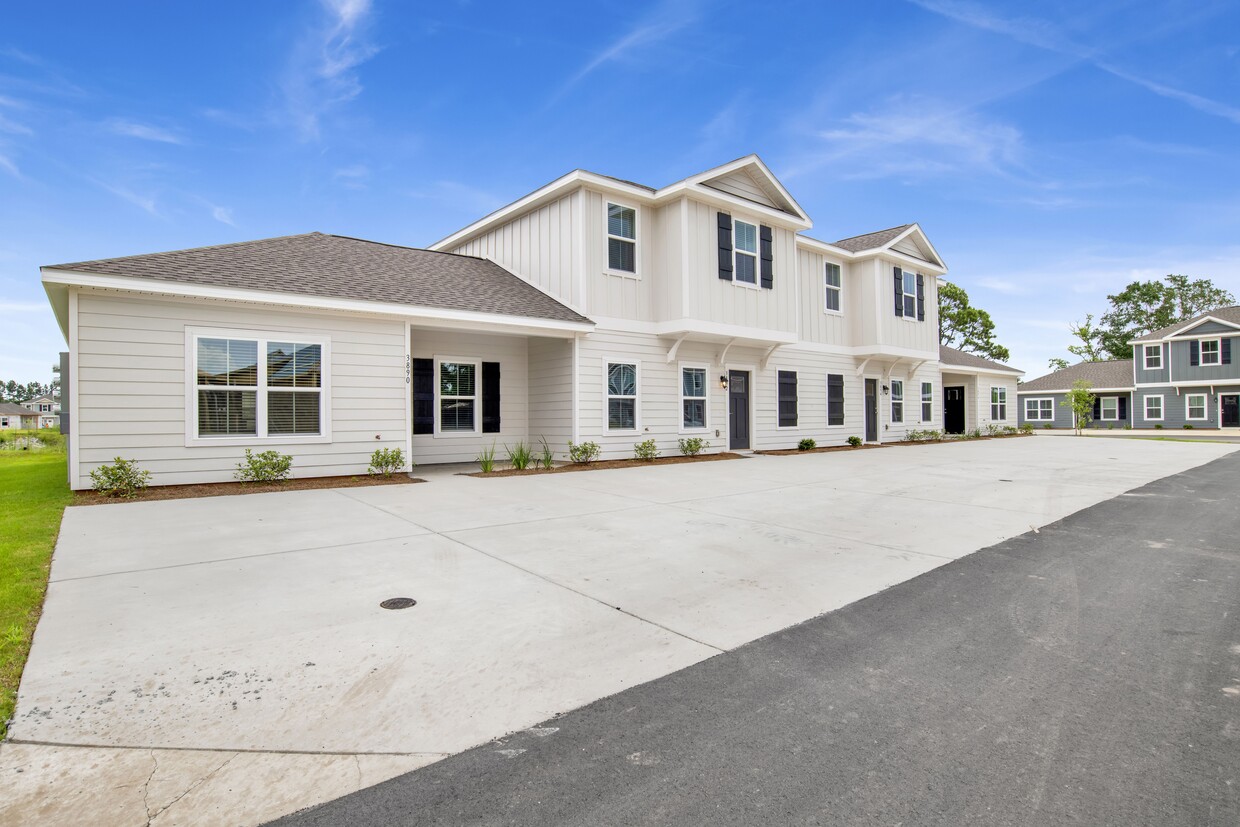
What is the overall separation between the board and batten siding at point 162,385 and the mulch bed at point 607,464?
8.91ft

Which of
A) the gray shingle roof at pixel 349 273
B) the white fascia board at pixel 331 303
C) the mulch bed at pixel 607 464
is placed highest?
the gray shingle roof at pixel 349 273

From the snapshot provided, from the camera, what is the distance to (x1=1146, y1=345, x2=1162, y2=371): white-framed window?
34.8m

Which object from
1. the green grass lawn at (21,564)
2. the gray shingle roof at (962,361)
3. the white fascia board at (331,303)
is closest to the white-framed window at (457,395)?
the white fascia board at (331,303)

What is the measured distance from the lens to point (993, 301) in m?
40.7

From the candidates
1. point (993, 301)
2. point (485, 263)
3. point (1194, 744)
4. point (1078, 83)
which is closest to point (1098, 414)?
point (993, 301)

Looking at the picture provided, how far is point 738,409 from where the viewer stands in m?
15.8

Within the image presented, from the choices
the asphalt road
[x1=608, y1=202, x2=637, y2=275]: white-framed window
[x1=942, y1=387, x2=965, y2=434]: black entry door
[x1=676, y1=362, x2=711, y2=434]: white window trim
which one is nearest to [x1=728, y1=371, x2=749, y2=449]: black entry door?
[x1=676, y1=362, x2=711, y2=434]: white window trim

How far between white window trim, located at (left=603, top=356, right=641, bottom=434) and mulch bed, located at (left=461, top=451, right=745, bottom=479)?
73 cm

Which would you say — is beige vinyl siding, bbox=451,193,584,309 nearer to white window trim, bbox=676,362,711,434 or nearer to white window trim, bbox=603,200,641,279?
white window trim, bbox=603,200,641,279

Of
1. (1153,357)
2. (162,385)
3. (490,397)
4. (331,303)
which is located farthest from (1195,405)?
(162,385)

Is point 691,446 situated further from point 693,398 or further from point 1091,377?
point 1091,377

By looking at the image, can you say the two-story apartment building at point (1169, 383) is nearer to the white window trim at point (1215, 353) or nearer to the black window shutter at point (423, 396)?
the white window trim at point (1215, 353)

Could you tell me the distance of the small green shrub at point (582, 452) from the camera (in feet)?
40.4

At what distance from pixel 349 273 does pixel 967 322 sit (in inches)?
1652
